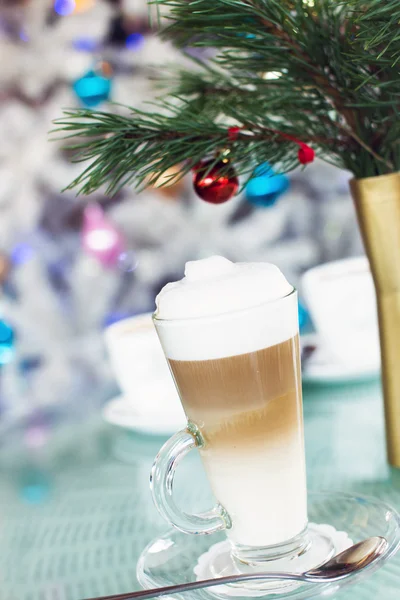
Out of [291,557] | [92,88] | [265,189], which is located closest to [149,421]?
[291,557]

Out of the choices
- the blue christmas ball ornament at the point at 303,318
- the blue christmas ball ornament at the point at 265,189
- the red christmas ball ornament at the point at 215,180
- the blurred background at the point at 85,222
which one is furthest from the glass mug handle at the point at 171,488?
the blurred background at the point at 85,222

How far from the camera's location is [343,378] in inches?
39.8

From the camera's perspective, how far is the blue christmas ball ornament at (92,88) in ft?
4.98

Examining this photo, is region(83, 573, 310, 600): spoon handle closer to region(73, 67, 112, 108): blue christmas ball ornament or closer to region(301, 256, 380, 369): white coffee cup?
region(301, 256, 380, 369): white coffee cup

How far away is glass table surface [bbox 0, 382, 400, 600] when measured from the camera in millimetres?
655

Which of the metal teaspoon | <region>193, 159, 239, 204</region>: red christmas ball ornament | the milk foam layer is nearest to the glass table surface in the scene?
the metal teaspoon

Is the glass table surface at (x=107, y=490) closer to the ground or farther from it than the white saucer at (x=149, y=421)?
closer to the ground

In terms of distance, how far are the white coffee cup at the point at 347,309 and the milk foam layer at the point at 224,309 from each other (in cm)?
39

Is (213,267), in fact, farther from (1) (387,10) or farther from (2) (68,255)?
(2) (68,255)

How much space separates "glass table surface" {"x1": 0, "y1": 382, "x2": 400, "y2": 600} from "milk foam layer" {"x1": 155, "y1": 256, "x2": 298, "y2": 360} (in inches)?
8.1

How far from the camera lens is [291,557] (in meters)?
0.61

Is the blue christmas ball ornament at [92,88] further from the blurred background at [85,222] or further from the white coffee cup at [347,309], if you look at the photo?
the white coffee cup at [347,309]

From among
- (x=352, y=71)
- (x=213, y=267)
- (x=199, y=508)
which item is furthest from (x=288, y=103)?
(x=199, y=508)

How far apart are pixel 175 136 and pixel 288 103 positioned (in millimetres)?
123
